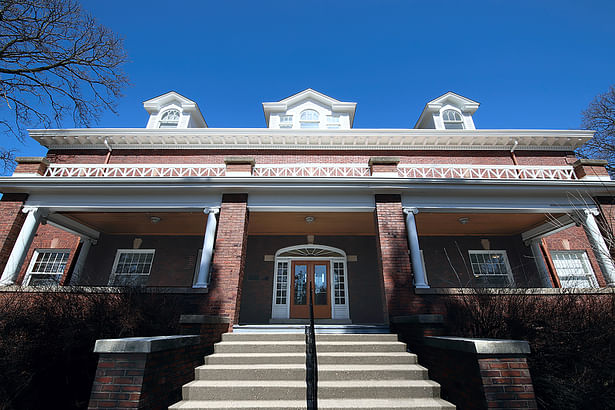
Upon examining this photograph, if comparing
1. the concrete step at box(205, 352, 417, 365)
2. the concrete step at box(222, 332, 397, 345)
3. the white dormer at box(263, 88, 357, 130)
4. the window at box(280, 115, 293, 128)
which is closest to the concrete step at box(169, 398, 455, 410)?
the concrete step at box(205, 352, 417, 365)

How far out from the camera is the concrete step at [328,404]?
3.44m

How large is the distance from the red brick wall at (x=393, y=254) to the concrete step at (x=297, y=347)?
4.91ft

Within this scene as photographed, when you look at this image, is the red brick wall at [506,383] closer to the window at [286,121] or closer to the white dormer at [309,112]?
the white dormer at [309,112]

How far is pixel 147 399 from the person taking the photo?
9.87ft

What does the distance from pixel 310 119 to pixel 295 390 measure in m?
12.3

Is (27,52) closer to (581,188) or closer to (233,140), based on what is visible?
(233,140)

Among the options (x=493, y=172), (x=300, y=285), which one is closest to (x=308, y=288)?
(x=300, y=285)

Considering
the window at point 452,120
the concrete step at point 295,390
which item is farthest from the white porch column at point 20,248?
the window at point 452,120

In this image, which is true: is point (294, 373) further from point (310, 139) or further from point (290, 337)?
point (310, 139)

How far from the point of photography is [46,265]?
34.7 ft

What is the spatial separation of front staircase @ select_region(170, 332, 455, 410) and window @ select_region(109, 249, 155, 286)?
24.1 ft

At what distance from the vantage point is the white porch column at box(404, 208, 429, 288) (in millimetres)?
7027

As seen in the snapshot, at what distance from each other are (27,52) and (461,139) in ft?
54.6

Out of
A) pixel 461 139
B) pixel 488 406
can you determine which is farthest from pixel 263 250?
pixel 461 139
